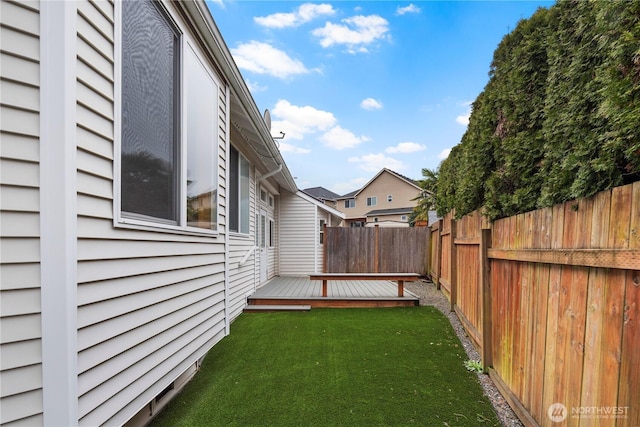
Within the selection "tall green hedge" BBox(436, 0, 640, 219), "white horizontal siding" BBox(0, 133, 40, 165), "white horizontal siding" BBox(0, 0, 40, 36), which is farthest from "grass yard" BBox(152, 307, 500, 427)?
"white horizontal siding" BBox(0, 0, 40, 36)

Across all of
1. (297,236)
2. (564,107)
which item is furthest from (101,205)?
(297,236)

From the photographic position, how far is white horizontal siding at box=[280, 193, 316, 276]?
1073cm

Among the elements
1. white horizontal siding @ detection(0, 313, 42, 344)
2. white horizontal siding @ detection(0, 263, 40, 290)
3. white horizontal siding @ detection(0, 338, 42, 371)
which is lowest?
white horizontal siding @ detection(0, 338, 42, 371)

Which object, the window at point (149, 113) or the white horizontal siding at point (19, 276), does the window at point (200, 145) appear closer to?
the window at point (149, 113)

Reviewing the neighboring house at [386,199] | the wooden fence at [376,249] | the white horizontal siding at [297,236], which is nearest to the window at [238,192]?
the white horizontal siding at [297,236]

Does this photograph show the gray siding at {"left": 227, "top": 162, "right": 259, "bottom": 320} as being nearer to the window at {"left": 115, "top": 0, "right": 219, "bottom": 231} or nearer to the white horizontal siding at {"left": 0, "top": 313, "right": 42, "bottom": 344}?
the window at {"left": 115, "top": 0, "right": 219, "bottom": 231}

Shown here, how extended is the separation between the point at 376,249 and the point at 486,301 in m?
7.54

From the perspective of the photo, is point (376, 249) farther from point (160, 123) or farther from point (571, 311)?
point (160, 123)

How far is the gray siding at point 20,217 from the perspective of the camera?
1.34 metres

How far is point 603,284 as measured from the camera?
1507 mm

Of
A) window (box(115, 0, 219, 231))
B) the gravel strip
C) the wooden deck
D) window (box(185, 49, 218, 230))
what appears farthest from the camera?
the wooden deck

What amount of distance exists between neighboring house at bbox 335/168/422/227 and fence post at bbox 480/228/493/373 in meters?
26.0

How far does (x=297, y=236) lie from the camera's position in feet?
35.2

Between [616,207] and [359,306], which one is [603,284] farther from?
[359,306]
